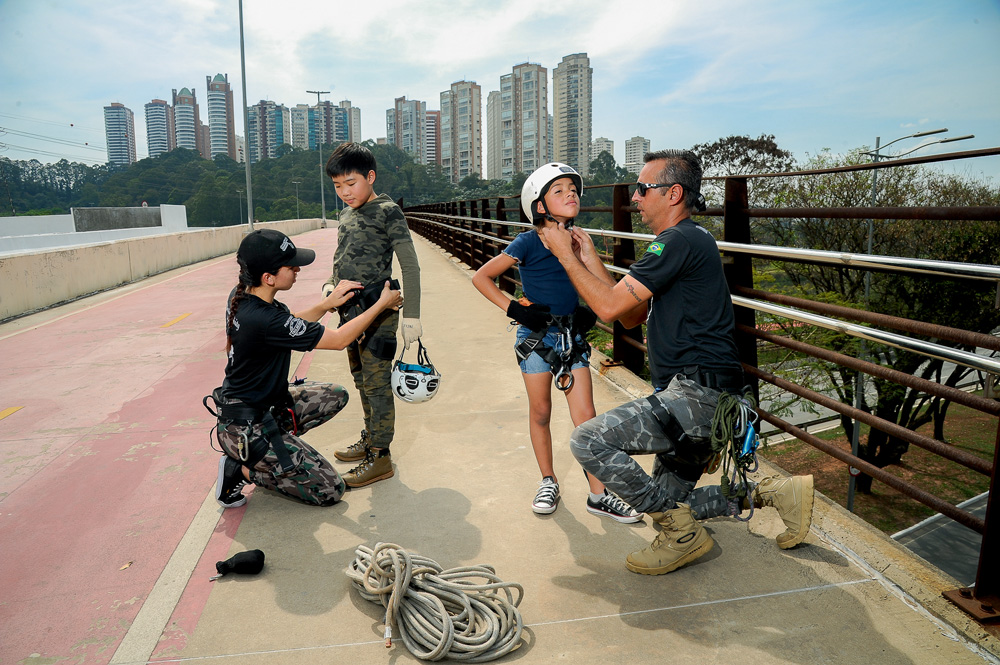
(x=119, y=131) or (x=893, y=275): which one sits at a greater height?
(x=119, y=131)

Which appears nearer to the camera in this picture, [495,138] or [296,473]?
[296,473]

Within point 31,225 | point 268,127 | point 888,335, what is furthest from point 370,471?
point 268,127

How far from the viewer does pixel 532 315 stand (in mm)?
3455

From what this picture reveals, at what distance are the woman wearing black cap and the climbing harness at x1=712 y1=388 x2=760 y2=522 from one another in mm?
1832

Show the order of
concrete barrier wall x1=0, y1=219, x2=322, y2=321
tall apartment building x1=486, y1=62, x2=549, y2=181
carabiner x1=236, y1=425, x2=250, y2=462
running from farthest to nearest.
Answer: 1. tall apartment building x1=486, y1=62, x2=549, y2=181
2. concrete barrier wall x1=0, y1=219, x2=322, y2=321
3. carabiner x1=236, y1=425, x2=250, y2=462

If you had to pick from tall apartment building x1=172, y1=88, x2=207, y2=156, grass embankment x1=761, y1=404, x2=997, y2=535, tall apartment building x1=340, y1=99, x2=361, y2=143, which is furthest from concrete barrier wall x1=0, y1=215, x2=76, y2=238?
tall apartment building x1=172, y1=88, x2=207, y2=156

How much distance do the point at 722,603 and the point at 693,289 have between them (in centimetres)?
125

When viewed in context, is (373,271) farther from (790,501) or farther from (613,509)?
(790,501)

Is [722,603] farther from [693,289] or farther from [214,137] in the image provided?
[214,137]

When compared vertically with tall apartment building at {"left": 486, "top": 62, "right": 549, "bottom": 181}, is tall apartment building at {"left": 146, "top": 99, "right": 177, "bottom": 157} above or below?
above

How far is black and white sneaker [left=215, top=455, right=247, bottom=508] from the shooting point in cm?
374

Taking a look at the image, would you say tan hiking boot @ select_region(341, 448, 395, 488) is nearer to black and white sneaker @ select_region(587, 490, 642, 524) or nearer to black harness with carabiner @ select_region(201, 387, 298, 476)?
black harness with carabiner @ select_region(201, 387, 298, 476)

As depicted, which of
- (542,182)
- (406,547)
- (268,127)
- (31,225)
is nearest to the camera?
(542,182)

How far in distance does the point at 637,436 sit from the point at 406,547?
4.00 ft
